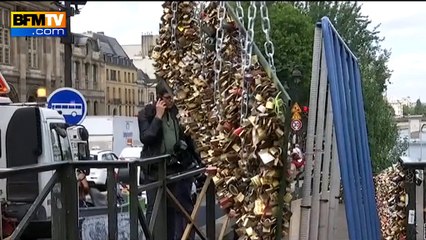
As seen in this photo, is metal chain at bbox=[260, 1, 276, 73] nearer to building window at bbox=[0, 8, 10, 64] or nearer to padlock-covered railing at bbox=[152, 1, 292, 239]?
padlock-covered railing at bbox=[152, 1, 292, 239]

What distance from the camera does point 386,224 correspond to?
6.96m

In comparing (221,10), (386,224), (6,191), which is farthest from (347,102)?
(6,191)

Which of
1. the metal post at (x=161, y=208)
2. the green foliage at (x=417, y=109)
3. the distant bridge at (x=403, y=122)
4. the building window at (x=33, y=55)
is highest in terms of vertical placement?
the building window at (x=33, y=55)

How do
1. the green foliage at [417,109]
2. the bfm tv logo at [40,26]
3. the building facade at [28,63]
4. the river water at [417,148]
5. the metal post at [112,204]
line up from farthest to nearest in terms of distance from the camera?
the building facade at [28,63] → the bfm tv logo at [40,26] → the green foliage at [417,109] → the river water at [417,148] → the metal post at [112,204]

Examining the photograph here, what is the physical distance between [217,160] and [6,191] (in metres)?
3.71

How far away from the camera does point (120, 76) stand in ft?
33.7

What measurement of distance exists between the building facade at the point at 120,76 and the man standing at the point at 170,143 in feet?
2.20

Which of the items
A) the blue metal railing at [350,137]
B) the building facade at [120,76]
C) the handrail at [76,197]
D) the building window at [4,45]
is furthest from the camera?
the building window at [4,45]

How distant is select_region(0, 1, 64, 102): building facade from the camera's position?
482 inches

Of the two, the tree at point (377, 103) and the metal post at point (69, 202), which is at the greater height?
the tree at point (377, 103)

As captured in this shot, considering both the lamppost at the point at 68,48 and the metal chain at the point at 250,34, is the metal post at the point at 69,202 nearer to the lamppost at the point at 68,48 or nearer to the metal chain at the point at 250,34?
the metal chain at the point at 250,34

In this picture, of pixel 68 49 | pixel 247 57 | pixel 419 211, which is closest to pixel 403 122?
pixel 419 211

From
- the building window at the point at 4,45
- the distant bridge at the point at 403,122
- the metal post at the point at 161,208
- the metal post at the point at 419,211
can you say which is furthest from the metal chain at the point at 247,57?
the building window at the point at 4,45

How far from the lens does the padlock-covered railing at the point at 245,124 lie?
386 cm
